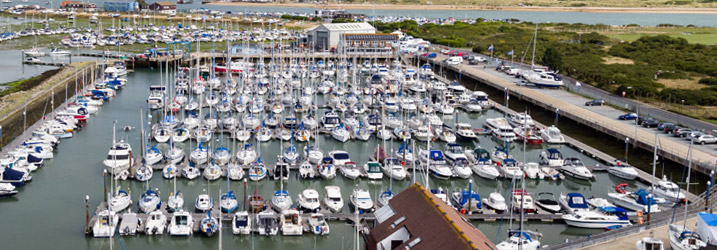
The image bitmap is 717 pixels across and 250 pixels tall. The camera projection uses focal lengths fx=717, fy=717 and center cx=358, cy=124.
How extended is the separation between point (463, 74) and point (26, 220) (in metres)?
45.9

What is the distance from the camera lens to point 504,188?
33594mm

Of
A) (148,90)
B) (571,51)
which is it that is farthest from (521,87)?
(148,90)

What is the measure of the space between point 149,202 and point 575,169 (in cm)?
2014

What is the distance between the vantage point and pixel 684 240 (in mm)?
22500

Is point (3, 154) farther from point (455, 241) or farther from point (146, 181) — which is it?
point (455, 241)

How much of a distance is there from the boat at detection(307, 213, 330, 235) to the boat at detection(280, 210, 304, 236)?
38 centimetres

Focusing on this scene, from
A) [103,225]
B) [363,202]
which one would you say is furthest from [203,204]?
[363,202]

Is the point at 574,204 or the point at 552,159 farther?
the point at 552,159

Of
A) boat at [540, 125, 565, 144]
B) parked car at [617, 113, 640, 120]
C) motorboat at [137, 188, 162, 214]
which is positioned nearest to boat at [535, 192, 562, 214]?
boat at [540, 125, 565, 144]

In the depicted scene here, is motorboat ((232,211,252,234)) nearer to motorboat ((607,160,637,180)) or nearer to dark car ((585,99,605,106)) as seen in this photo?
motorboat ((607,160,637,180))

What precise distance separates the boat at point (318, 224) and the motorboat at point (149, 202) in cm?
617

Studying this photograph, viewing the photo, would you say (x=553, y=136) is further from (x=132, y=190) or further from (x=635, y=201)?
(x=132, y=190)

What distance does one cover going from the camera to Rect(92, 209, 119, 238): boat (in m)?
25.8

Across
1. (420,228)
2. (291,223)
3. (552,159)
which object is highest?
(420,228)
